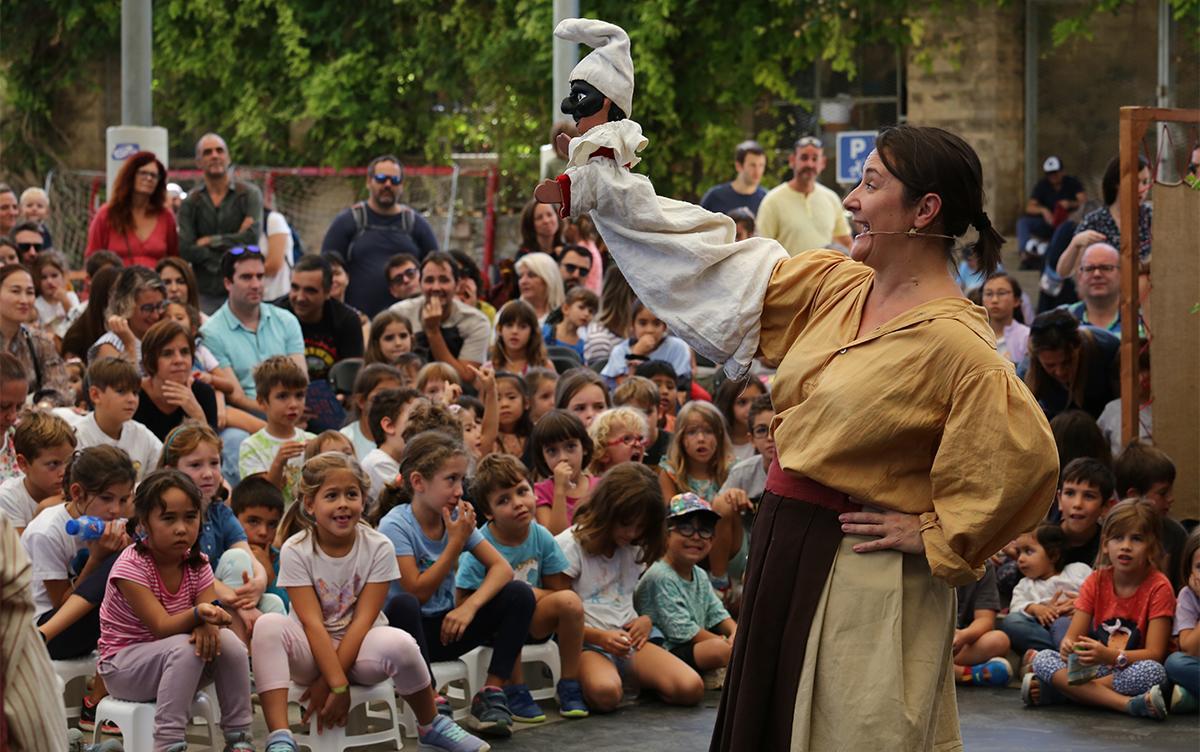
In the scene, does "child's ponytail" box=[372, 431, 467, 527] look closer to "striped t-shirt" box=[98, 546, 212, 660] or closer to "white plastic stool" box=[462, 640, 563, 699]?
"white plastic stool" box=[462, 640, 563, 699]

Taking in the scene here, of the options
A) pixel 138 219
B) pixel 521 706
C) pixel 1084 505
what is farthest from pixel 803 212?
pixel 521 706

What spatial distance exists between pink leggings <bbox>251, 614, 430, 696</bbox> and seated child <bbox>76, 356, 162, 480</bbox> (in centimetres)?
144

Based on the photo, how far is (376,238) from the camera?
1092 cm

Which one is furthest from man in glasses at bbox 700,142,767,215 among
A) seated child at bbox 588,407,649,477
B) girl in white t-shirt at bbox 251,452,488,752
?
girl in white t-shirt at bbox 251,452,488,752

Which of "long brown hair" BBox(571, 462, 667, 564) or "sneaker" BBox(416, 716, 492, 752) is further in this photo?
"long brown hair" BBox(571, 462, 667, 564)

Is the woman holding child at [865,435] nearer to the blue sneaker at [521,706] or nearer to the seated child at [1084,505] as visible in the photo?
the blue sneaker at [521,706]

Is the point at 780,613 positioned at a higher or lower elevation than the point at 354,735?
higher

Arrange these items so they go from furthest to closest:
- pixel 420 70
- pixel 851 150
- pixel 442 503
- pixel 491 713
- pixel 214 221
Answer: pixel 420 70 → pixel 851 150 → pixel 214 221 → pixel 442 503 → pixel 491 713

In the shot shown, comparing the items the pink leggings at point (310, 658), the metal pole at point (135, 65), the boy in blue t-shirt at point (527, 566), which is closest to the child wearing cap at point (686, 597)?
the boy in blue t-shirt at point (527, 566)

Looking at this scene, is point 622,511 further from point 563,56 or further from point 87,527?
point 563,56

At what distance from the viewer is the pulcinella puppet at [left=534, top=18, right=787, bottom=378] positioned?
3.46m

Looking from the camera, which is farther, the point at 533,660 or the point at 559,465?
the point at 559,465

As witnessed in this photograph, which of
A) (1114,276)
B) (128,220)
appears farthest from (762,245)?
(128,220)

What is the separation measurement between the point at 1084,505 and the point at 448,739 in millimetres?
2810
